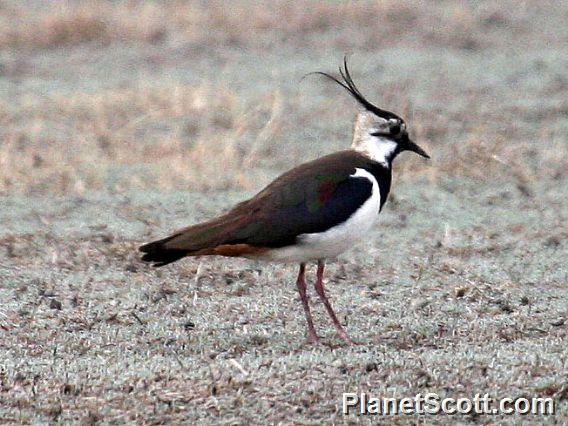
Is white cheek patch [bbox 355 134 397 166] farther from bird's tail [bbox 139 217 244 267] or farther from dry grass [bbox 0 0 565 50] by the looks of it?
dry grass [bbox 0 0 565 50]

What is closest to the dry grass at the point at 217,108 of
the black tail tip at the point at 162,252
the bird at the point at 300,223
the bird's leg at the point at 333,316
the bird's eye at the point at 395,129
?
the bird's eye at the point at 395,129

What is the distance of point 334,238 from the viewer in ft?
19.8

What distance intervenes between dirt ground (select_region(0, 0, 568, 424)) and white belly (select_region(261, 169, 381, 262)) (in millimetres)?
380

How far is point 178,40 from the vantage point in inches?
617

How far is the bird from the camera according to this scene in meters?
6.02

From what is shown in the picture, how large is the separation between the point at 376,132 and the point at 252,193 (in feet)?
10.1

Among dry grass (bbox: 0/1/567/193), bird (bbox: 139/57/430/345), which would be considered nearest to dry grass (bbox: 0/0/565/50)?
dry grass (bbox: 0/1/567/193)

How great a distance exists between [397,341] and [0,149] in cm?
510

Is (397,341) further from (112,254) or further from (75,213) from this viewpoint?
(75,213)

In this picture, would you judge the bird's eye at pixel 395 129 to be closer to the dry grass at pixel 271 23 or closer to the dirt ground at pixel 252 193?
the dirt ground at pixel 252 193

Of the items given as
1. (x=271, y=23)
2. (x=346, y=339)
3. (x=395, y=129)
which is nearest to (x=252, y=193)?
(x=395, y=129)

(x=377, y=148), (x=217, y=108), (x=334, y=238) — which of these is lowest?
(x=217, y=108)

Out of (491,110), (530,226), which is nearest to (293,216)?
(530,226)

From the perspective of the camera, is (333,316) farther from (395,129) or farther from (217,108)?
(217,108)
